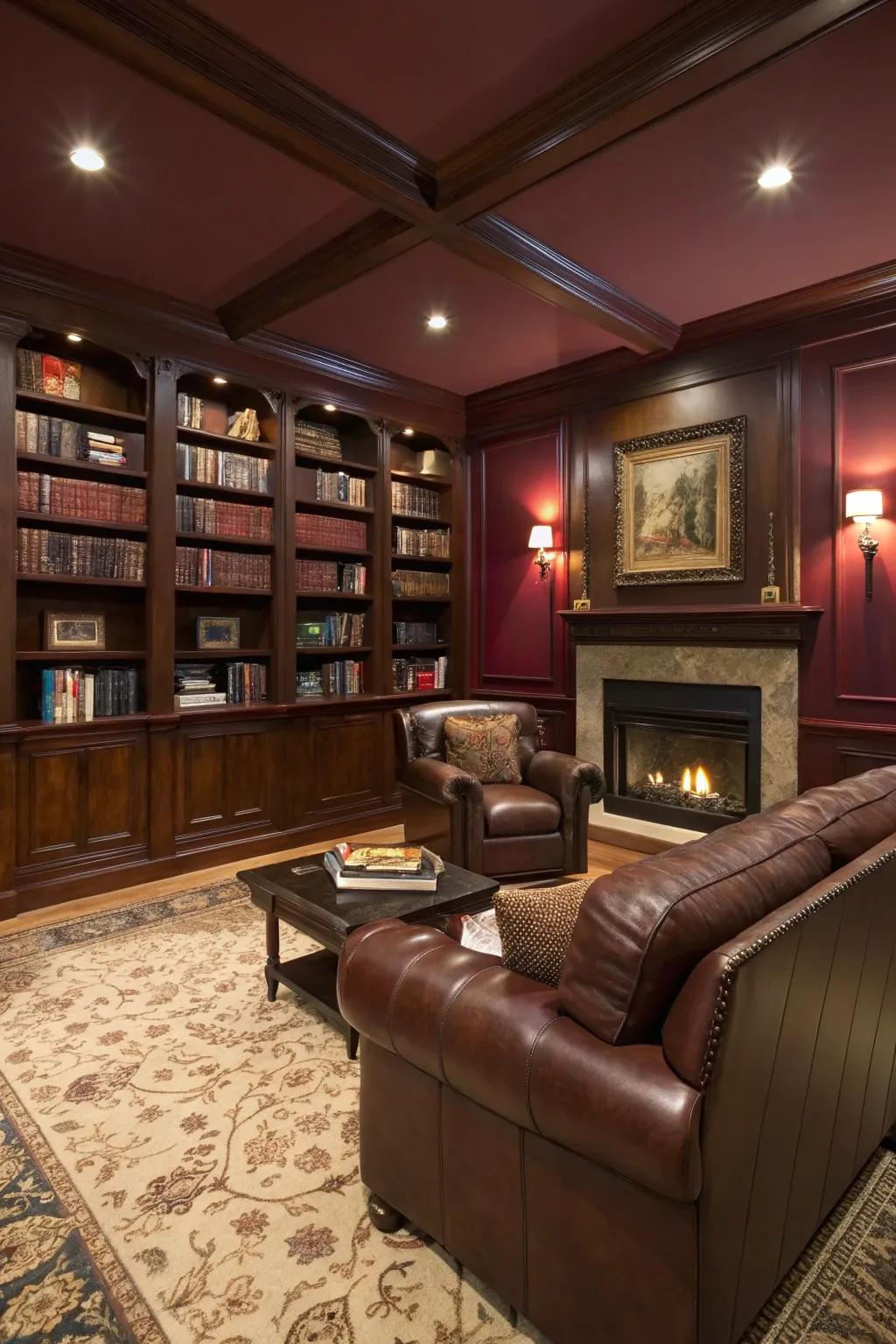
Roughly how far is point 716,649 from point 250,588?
2713 millimetres

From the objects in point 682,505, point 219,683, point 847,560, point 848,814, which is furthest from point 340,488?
point 848,814

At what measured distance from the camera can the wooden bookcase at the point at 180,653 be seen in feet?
12.2

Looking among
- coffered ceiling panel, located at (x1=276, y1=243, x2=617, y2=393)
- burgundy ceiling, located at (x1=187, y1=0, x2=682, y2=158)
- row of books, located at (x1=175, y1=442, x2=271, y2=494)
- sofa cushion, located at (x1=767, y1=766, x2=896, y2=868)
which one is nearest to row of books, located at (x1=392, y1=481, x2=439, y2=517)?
coffered ceiling panel, located at (x1=276, y1=243, x2=617, y2=393)

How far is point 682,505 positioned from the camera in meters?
4.49

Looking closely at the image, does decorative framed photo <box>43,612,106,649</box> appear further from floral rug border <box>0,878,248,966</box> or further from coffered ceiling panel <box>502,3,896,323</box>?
coffered ceiling panel <box>502,3,896,323</box>

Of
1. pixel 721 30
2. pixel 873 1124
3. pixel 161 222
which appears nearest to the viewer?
pixel 873 1124

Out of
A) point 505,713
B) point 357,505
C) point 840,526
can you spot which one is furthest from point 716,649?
point 357,505

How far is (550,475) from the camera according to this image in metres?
5.21

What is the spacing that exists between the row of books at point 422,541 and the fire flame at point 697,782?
2296 millimetres

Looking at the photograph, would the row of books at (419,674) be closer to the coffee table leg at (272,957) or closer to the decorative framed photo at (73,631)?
the decorative framed photo at (73,631)

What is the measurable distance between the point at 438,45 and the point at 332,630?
3.32 m

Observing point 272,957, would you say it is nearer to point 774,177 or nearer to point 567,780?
point 567,780

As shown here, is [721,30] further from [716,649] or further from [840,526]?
[716,649]

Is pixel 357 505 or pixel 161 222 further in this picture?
pixel 357 505
